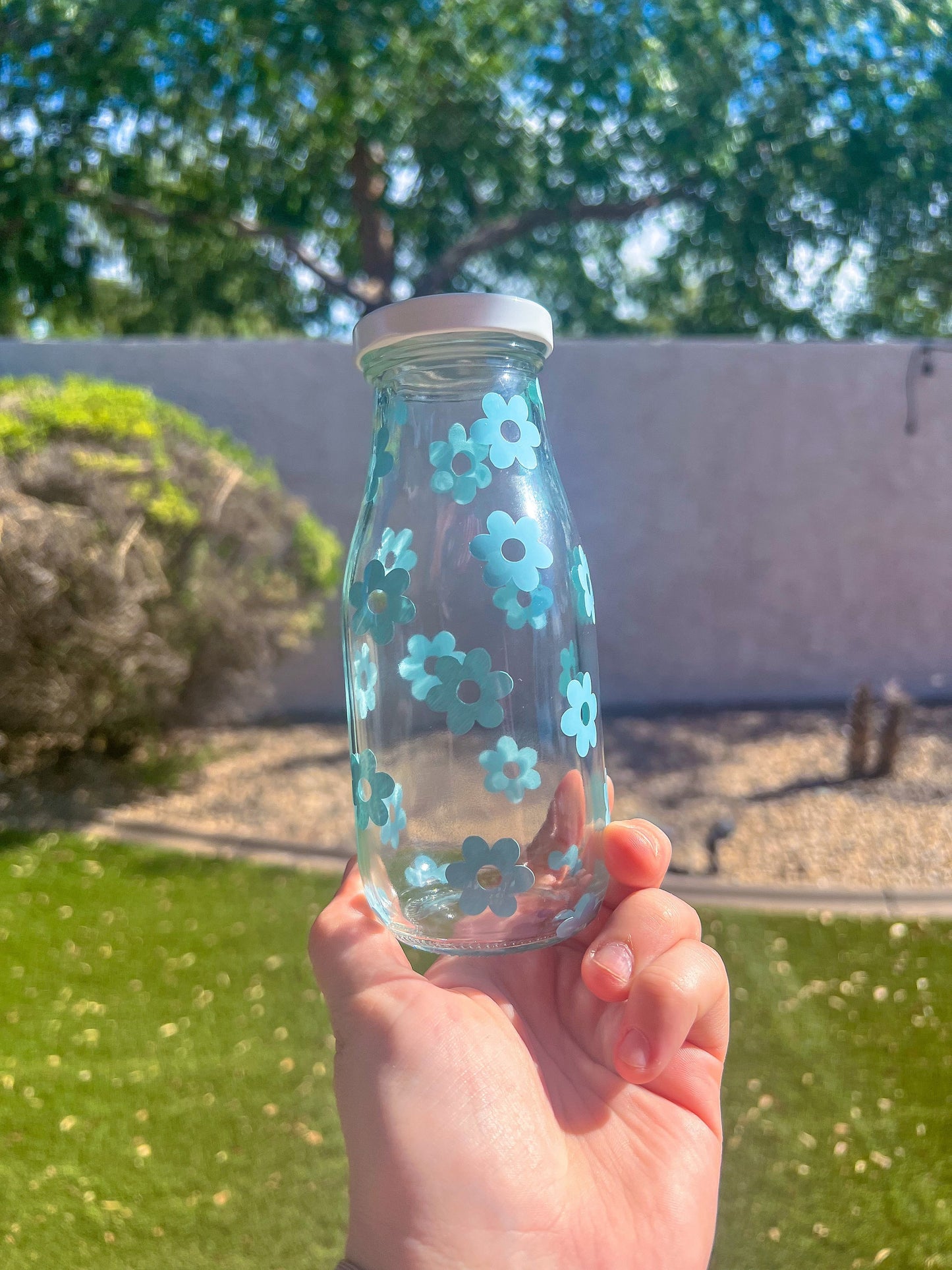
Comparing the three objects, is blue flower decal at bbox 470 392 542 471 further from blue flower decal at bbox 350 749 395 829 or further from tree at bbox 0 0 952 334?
tree at bbox 0 0 952 334

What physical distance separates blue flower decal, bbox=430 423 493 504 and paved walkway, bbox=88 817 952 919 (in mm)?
3100

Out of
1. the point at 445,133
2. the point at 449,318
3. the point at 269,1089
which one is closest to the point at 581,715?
the point at 449,318

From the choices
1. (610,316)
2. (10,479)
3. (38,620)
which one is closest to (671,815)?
(38,620)

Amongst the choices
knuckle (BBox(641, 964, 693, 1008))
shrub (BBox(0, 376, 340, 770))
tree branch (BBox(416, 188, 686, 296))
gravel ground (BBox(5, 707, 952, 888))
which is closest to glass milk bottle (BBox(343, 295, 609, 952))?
knuckle (BBox(641, 964, 693, 1008))

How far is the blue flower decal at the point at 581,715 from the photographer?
1.28 metres

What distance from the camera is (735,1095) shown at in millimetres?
2826

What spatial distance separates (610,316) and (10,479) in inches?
465

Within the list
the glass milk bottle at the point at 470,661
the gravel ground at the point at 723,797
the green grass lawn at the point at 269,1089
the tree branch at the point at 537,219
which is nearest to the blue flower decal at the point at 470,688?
the glass milk bottle at the point at 470,661

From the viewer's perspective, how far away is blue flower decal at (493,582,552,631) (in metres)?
1.23

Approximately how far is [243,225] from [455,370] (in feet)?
32.3

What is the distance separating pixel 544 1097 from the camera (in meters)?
1.26

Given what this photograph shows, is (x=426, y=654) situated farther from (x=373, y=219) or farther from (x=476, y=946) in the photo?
(x=373, y=219)

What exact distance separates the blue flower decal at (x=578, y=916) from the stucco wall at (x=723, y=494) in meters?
5.62

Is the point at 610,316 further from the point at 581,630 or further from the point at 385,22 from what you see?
the point at 581,630
